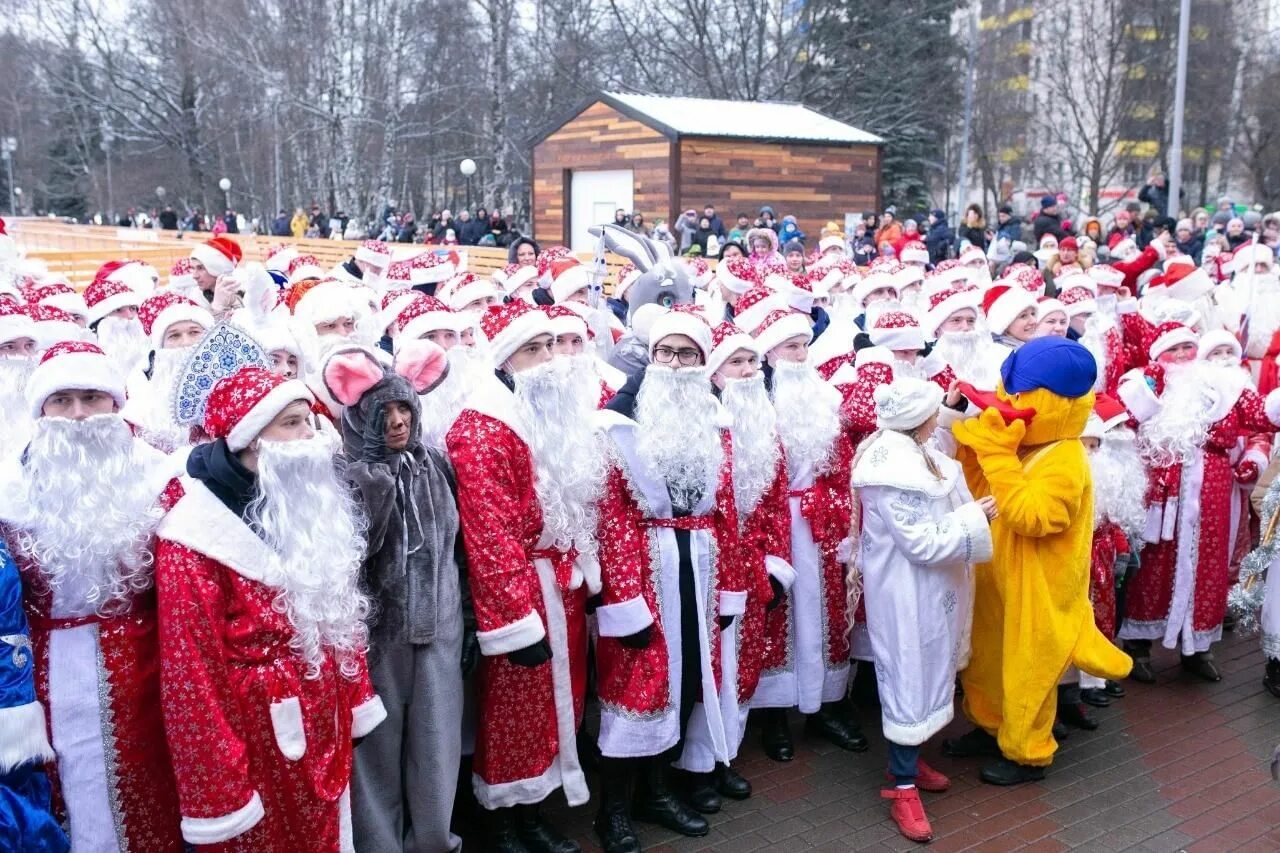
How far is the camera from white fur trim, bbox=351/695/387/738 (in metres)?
3.71

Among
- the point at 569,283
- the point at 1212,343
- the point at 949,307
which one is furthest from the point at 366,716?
the point at 569,283

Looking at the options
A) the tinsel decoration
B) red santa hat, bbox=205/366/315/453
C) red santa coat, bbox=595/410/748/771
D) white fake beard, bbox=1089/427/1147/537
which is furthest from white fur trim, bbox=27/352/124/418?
the tinsel decoration

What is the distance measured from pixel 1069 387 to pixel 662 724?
84.8 inches

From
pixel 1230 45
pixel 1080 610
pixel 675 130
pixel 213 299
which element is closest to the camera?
pixel 1080 610

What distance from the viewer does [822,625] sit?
552 cm

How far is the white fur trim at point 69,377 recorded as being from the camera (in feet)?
11.1

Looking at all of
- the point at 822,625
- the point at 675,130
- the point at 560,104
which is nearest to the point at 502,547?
the point at 822,625

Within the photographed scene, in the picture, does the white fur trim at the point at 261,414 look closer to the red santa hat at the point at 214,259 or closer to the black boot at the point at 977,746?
the black boot at the point at 977,746

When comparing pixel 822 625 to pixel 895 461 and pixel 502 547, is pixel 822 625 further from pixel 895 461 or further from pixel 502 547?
pixel 502 547

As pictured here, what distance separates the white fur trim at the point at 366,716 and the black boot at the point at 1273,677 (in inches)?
191

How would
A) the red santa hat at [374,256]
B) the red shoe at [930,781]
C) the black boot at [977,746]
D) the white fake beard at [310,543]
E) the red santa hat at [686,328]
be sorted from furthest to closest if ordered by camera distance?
1. the red santa hat at [374,256]
2. the black boot at [977,746]
3. the red shoe at [930,781]
4. the red santa hat at [686,328]
5. the white fake beard at [310,543]

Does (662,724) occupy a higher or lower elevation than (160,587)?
lower

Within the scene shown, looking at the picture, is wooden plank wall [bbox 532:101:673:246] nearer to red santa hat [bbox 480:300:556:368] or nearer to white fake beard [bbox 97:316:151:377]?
white fake beard [bbox 97:316:151:377]

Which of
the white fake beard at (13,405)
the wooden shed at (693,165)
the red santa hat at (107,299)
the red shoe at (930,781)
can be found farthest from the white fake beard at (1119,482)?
the wooden shed at (693,165)
